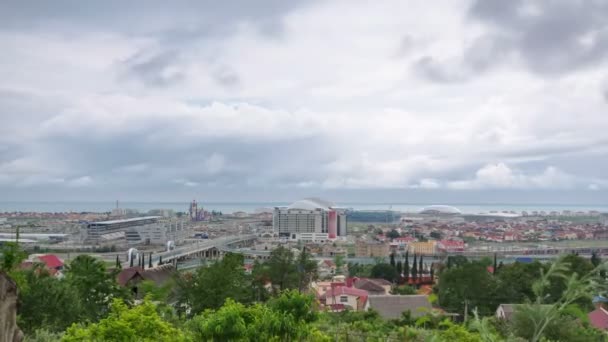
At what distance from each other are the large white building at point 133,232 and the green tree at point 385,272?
3135 cm

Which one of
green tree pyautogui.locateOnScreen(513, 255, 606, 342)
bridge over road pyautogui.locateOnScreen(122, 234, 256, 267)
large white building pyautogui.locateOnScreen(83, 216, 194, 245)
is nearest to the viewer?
green tree pyautogui.locateOnScreen(513, 255, 606, 342)

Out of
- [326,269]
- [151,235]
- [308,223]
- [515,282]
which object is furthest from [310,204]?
[515,282]

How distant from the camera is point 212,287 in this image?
7.35 meters

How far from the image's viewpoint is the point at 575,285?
0.90m

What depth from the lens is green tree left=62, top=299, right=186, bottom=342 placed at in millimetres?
2775

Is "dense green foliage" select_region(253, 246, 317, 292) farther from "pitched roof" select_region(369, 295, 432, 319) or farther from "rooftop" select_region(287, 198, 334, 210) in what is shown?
"rooftop" select_region(287, 198, 334, 210)

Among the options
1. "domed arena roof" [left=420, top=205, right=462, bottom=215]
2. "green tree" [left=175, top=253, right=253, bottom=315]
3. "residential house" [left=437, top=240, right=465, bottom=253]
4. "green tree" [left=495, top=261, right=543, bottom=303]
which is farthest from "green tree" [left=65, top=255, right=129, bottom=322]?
"domed arena roof" [left=420, top=205, right=462, bottom=215]

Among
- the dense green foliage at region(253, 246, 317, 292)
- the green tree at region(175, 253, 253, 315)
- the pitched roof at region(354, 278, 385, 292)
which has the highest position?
the green tree at region(175, 253, 253, 315)

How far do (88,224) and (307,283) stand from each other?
40175 millimetres

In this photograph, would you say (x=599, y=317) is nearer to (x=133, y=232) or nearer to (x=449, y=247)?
(x=449, y=247)

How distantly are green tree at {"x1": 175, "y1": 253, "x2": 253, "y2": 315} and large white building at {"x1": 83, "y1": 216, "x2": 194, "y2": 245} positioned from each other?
41.9 meters

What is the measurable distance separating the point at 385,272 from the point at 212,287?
54.2 ft

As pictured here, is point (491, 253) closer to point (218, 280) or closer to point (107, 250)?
point (107, 250)

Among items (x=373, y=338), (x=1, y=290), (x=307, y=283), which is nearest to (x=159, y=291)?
(x=373, y=338)
